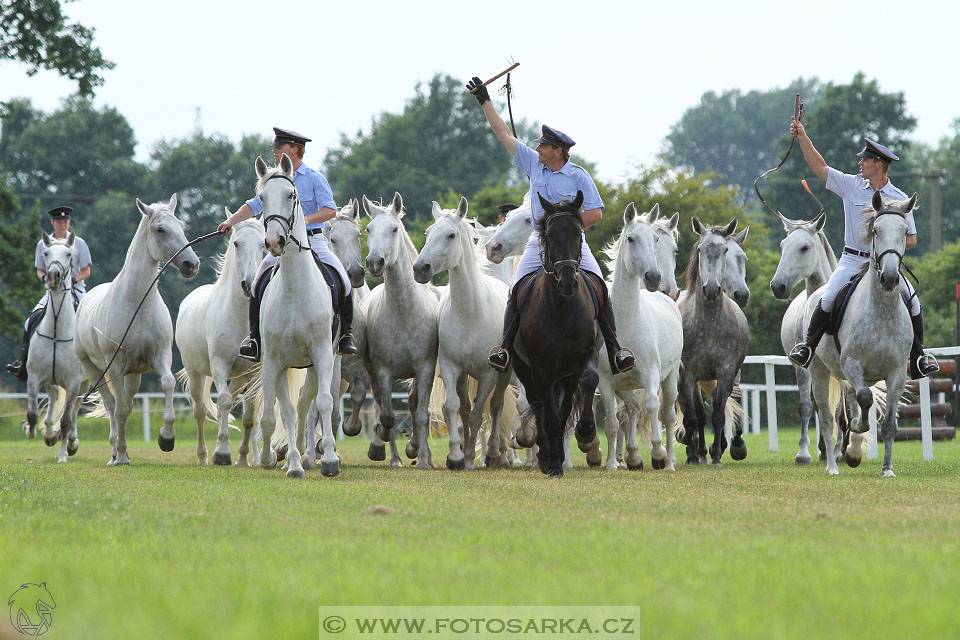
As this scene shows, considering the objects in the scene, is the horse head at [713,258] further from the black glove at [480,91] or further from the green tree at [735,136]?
the green tree at [735,136]

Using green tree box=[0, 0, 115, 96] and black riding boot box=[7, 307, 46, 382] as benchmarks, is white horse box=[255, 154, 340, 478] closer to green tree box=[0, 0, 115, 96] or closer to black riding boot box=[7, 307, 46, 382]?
black riding boot box=[7, 307, 46, 382]

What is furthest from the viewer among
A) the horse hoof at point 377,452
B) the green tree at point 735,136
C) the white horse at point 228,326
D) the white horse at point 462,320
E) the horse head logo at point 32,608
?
the green tree at point 735,136

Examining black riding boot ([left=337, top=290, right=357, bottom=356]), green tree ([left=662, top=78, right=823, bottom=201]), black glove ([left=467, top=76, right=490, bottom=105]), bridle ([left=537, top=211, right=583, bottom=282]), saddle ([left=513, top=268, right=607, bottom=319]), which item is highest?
green tree ([left=662, top=78, right=823, bottom=201])

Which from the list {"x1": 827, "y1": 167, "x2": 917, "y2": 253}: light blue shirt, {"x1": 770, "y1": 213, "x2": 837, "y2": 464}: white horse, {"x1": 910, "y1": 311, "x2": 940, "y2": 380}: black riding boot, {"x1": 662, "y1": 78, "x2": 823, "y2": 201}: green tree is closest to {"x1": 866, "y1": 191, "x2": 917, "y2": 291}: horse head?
{"x1": 827, "y1": 167, "x2": 917, "y2": 253}: light blue shirt

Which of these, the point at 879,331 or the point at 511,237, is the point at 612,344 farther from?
the point at 879,331

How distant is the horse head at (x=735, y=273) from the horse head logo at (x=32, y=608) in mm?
11032

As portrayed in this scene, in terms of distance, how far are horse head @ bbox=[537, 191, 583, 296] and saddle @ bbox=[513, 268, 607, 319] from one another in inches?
24.0

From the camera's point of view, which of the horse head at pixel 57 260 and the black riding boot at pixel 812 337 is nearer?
the black riding boot at pixel 812 337

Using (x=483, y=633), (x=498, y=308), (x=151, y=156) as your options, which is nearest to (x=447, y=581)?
(x=483, y=633)

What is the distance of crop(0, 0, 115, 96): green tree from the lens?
83.4 ft

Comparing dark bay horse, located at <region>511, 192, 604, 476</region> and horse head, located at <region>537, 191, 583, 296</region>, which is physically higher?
horse head, located at <region>537, 191, 583, 296</region>

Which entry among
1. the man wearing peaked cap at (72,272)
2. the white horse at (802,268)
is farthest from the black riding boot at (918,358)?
the man wearing peaked cap at (72,272)

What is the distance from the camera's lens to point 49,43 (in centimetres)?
2567

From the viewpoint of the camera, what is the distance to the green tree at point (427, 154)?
196 ft
